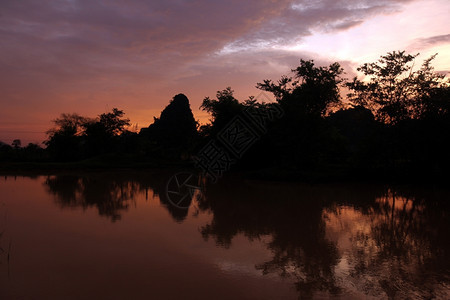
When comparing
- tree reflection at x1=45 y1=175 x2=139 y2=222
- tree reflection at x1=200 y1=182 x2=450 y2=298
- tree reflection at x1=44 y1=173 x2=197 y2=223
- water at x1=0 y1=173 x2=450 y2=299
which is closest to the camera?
water at x1=0 y1=173 x2=450 y2=299

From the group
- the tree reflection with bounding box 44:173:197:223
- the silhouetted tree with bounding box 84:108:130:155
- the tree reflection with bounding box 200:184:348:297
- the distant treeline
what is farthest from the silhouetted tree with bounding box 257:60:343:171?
the silhouetted tree with bounding box 84:108:130:155

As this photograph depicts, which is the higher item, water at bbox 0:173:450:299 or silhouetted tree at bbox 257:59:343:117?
silhouetted tree at bbox 257:59:343:117

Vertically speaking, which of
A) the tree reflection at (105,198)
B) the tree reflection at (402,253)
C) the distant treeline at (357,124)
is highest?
the distant treeline at (357,124)

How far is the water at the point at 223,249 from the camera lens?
609 centimetres

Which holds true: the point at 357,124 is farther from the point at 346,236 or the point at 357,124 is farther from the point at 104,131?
the point at 104,131

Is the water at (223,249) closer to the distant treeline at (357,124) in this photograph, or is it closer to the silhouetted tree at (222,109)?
the distant treeline at (357,124)

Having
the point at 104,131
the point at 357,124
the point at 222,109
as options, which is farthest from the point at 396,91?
the point at 104,131

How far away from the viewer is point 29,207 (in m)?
14.6

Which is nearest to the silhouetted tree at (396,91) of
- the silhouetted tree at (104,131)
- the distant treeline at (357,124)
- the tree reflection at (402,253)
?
the distant treeline at (357,124)

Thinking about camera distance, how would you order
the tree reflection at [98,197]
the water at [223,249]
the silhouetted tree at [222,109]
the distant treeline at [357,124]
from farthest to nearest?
the silhouetted tree at [222,109]
the distant treeline at [357,124]
the tree reflection at [98,197]
the water at [223,249]

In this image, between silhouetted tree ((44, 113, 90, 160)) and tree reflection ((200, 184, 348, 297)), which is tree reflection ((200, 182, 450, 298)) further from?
silhouetted tree ((44, 113, 90, 160))

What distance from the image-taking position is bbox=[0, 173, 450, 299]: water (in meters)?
6.09

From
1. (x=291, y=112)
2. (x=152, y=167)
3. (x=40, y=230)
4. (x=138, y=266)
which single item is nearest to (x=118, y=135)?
(x=152, y=167)

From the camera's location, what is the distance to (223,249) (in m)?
8.53
